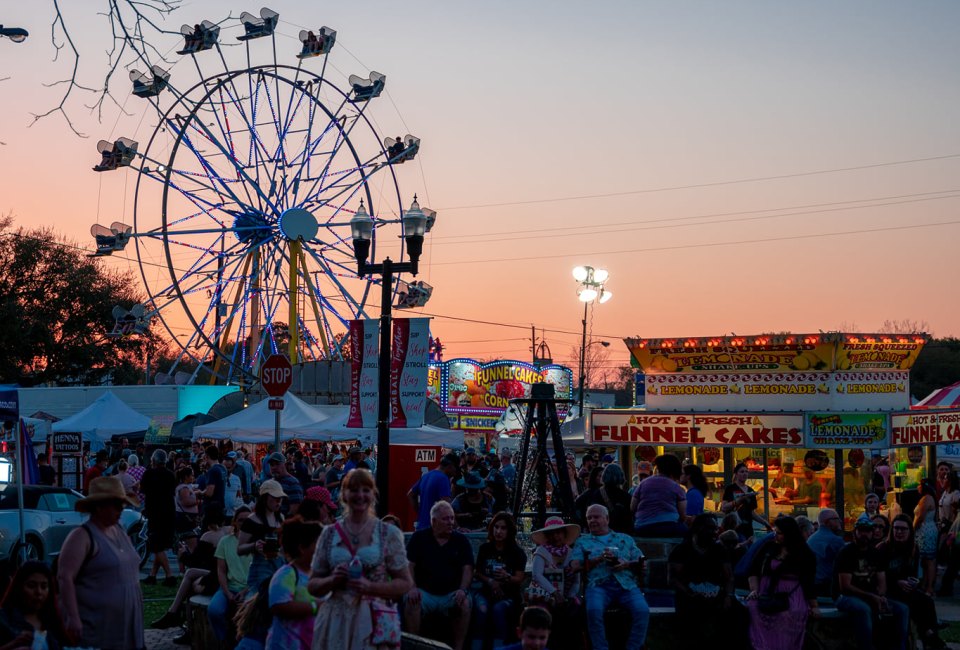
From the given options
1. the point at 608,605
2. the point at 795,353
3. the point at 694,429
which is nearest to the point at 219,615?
the point at 608,605

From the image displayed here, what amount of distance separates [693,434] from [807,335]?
2795mm

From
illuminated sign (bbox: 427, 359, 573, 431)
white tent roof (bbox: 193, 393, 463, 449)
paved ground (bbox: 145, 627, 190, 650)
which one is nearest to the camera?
paved ground (bbox: 145, 627, 190, 650)

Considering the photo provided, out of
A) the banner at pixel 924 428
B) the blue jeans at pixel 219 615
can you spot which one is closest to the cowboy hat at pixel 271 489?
the blue jeans at pixel 219 615

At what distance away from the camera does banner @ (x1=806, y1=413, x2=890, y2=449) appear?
2103 centimetres

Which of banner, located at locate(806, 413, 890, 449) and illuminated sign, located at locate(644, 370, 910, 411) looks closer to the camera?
banner, located at locate(806, 413, 890, 449)

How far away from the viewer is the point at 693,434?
22641 millimetres

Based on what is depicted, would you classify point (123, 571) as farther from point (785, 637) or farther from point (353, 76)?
point (353, 76)

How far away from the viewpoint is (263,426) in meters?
26.0

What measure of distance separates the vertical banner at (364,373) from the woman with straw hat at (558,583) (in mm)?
4105

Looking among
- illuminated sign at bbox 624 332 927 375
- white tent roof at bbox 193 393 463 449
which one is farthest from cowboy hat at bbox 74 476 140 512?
white tent roof at bbox 193 393 463 449

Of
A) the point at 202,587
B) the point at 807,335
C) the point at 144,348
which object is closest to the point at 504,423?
the point at 807,335

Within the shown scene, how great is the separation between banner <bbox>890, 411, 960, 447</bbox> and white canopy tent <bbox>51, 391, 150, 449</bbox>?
60.9ft

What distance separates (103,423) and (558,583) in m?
23.4

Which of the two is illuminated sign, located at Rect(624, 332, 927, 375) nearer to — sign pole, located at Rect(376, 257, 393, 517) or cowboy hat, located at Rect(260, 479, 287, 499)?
sign pole, located at Rect(376, 257, 393, 517)
